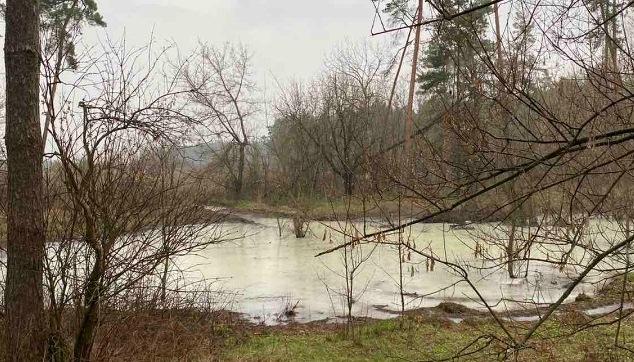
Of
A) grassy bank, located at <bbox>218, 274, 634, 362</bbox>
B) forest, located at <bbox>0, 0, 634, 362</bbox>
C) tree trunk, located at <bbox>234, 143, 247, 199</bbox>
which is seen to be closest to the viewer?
forest, located at <bbox>0, 0, 634, 362</bbox>

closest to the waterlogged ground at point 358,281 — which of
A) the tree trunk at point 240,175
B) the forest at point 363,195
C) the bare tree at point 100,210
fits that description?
the forest at point 363,195

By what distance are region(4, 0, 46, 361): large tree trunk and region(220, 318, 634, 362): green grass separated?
289 cm

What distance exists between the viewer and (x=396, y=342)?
6.83 meters

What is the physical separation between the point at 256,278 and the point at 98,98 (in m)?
7.83

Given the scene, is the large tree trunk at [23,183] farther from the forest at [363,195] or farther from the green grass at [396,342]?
the green grass at [396,342]

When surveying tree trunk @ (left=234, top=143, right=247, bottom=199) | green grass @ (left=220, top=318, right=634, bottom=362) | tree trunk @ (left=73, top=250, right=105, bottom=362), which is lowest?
green grass @ (left=220, top=318, right=634, bottom=362)

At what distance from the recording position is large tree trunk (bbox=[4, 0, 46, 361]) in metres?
3.51

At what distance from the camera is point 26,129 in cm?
354

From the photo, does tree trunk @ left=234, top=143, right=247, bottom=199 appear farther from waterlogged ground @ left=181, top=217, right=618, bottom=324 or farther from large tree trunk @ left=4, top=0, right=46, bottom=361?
large tree trunk @ left=4, top=0, right=46, bottom=361

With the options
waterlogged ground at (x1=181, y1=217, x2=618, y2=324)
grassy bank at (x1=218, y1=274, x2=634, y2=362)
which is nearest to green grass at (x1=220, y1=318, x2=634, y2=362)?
grassy bank at (x1=218, y1=274, x2=634, y2=362)

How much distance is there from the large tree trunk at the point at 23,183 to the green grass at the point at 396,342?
114 inches

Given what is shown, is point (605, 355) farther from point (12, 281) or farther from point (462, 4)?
point (12, 281)

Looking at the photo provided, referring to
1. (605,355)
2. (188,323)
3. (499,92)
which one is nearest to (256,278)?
(188,323)

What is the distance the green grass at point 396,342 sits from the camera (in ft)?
19.6
